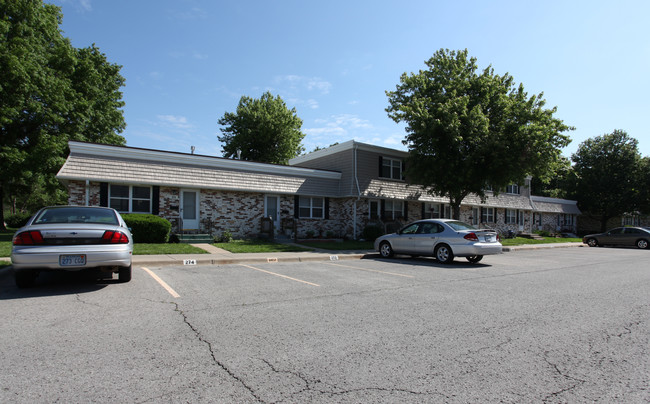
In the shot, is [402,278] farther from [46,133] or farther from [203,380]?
[46,133]

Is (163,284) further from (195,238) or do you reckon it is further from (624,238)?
(624,238)

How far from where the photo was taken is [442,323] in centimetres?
511

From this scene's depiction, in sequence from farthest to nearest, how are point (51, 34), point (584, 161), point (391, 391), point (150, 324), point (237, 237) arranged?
point (584, 161) → point (51, 34) → point (237, 237) → point (150, 324) → point (391, 391)

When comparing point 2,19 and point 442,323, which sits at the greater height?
point 2,19

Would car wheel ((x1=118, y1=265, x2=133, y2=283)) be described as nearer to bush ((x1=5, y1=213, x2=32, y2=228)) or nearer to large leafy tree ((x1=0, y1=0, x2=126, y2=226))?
large leafy tree ((x1=0, y1=0, x2=126, y2=226))

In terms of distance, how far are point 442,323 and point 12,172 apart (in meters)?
28.4

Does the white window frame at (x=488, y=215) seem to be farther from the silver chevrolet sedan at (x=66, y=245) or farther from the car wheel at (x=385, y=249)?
the silver chevrolet sedan at (x=66, y=245)

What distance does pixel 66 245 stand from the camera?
6680 millimetres

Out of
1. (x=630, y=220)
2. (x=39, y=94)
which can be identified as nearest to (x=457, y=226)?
(x=39, y=94)

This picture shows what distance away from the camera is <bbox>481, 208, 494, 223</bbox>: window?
1221 inches

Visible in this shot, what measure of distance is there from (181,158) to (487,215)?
25.0 m

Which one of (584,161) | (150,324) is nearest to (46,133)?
(150,324)

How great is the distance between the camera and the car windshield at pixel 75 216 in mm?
7207

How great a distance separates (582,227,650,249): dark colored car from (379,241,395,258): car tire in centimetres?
2022
